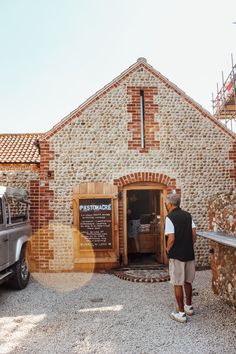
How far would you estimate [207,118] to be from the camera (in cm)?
1000

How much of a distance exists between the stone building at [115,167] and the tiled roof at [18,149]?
115 mm

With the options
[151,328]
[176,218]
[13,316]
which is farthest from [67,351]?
[176,218]

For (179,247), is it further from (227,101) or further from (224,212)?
(227,101)

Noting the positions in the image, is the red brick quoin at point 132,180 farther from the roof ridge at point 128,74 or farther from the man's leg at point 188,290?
the man's leg at point 188,290

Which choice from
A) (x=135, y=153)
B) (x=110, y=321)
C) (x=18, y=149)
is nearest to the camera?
(x=110, y=321)

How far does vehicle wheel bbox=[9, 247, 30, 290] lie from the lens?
278 inches

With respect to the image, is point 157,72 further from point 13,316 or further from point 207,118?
point 13,316

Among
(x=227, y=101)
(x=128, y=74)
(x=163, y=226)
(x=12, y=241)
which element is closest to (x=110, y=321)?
(x=12, y=241)

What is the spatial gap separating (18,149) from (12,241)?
5186 mm

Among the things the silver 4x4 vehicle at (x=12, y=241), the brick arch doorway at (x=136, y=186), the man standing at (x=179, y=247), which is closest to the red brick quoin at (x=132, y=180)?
the brick arch doorway at (x=136, y=186)

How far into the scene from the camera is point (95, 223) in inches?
366

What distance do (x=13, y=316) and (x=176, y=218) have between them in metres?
3.50

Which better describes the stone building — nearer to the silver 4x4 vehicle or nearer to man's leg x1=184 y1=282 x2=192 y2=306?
the silver 4x4 vehicle

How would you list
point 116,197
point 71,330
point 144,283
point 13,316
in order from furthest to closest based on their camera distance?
point 116,197, point 144,283, point 13,316, point 71,330
